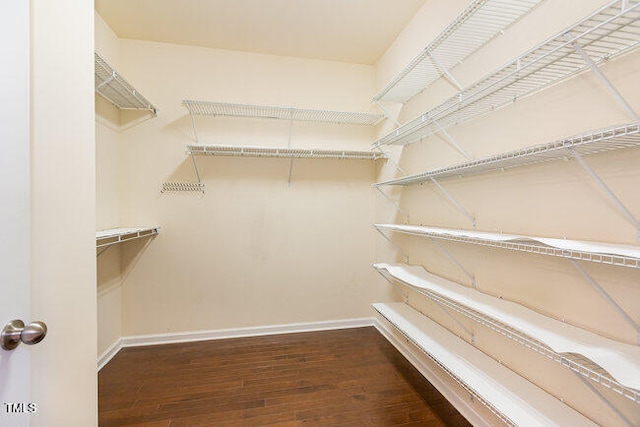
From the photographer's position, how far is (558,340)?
97 centimetres

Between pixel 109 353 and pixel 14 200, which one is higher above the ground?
pixel 14 200

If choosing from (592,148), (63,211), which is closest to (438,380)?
(592,148)

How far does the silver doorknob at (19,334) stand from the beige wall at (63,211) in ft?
0.37

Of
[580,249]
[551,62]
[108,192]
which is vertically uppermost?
[551,62]

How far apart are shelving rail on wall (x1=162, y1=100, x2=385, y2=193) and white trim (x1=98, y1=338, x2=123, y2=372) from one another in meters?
1.41

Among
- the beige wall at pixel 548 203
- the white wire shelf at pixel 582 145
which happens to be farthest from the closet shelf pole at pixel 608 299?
the white wire shelf at pixel 582 145

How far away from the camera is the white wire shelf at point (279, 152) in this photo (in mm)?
2465

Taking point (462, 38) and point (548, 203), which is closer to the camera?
point (548, 203)

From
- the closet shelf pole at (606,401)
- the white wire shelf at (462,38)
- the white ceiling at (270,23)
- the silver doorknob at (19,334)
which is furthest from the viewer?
the white ceiling at (270,23)

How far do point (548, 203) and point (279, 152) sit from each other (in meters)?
2.04

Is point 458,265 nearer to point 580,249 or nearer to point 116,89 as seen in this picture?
point 580,249

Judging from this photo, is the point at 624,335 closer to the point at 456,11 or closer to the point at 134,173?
the point at 456,11

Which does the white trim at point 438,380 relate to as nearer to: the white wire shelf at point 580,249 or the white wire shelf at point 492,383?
the white wire shelf at point 492,383

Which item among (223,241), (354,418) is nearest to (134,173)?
(223,241)
